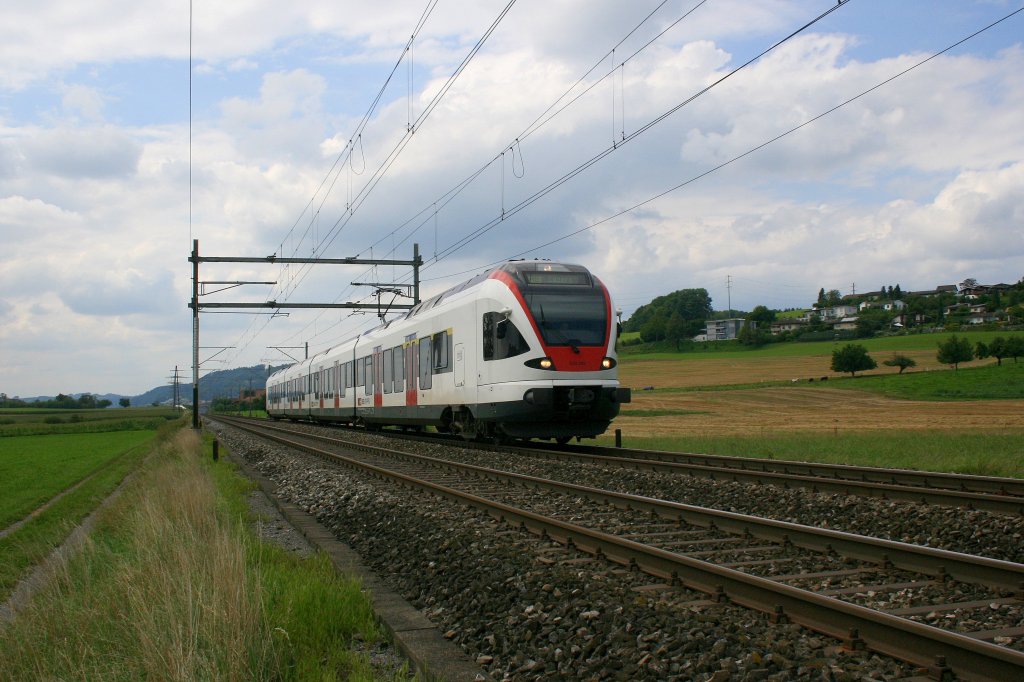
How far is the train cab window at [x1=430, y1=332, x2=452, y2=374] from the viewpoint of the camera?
21388 millimetres

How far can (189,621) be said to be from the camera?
191 inches

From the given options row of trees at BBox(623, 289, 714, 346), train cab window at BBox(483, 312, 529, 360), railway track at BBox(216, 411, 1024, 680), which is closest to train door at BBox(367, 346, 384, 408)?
train cab window at BBox(483, 312, 529, 360)

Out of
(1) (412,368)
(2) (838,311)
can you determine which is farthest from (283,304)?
(2) (838,311)

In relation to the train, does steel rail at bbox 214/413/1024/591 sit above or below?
below

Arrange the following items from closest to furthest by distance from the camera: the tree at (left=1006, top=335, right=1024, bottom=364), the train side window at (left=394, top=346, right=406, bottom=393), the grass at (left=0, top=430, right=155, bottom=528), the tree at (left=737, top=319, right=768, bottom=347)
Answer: the grass at (left=0, top=430, right=155, bottom=528), the train side window at (left=394, top=346, right=406, bottom=393), the tree at (left=1006, top=335, right=1024, bottom=364), the tree at (left=737, top=319, right=768, bottom=347)

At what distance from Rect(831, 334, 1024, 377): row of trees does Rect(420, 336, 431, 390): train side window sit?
196 feet

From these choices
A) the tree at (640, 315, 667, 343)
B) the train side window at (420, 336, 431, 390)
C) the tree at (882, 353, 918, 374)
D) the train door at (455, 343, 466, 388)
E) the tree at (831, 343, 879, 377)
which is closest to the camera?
the train door at (455, 343, 466, 388)

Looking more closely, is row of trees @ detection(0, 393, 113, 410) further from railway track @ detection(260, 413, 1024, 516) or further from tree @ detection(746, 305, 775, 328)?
railway track @ detection(260, 413, 1024, 516)

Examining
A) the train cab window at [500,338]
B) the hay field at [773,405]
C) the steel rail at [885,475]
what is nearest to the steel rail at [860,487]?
the steel rail at [885,475]

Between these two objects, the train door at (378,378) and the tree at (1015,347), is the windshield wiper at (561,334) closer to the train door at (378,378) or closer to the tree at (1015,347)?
the train door at (378,378)

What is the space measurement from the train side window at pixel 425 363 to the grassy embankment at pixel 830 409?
594cm

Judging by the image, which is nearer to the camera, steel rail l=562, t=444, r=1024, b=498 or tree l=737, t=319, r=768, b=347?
steel rail l=562, t=444, r=1024, b=498

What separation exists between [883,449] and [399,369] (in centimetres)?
1411

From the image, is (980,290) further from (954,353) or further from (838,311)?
(954,353)
